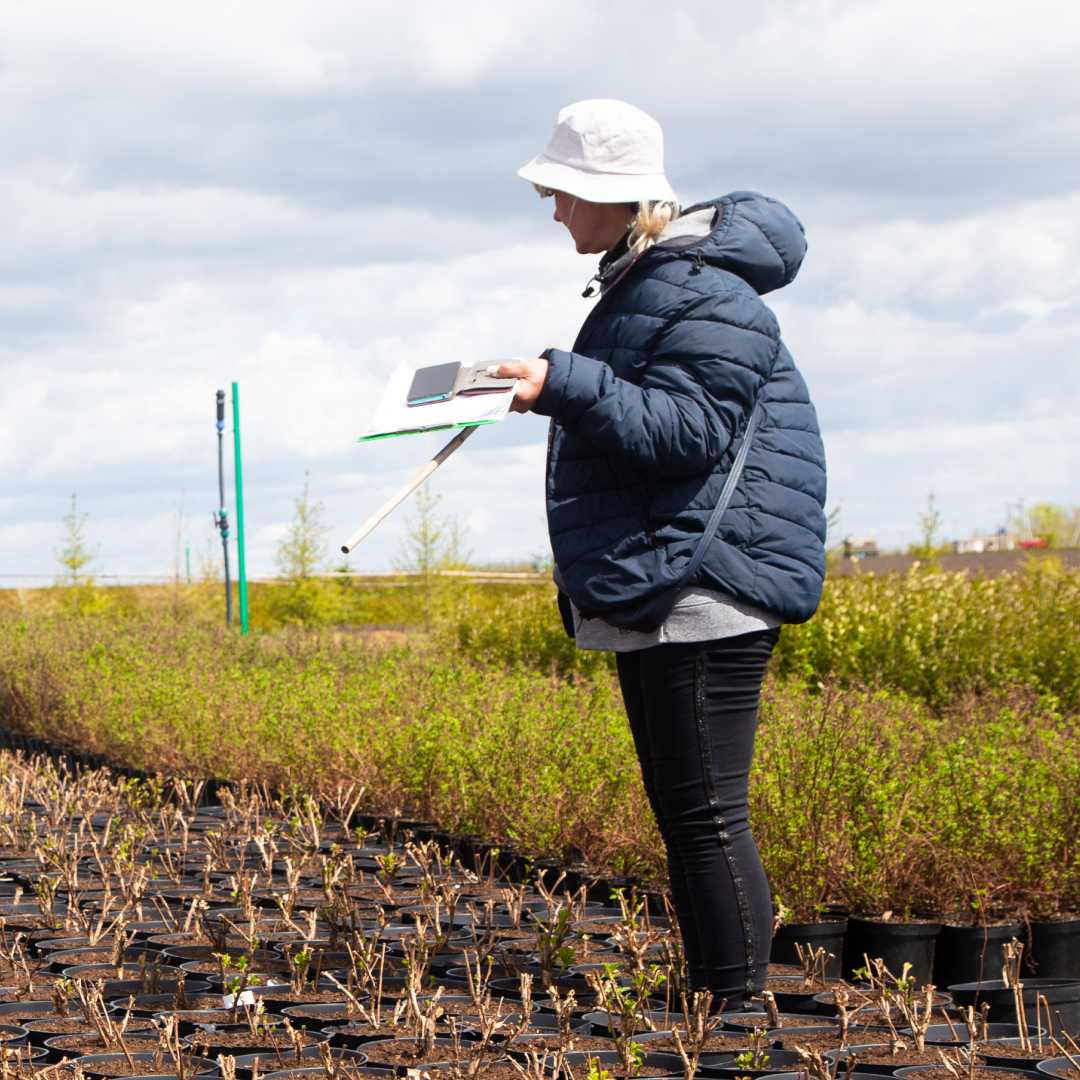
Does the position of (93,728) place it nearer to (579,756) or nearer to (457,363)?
(579,756)

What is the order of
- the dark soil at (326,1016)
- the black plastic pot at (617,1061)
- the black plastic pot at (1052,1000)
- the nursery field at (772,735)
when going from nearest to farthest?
the black plastic pot at (617,1061) → the dark soil at (326,1016) → the black plastic pot at (1052,1000) → the nursery field at (772,735)

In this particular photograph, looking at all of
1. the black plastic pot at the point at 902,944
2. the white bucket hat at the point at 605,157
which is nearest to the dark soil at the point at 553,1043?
the black plastic pot at the point at 902,944

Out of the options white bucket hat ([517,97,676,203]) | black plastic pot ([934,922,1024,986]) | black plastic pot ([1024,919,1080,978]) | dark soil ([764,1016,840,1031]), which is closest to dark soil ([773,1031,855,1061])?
dark soil ([764,1016,840,1031])

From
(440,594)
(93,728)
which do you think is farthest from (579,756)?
(440,594)

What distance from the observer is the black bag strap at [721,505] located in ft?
7.07

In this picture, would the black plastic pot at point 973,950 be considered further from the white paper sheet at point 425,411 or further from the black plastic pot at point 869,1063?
the white paper sheet at point 425,411

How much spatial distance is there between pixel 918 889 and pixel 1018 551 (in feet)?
87.6

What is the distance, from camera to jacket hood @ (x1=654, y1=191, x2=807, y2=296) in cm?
229

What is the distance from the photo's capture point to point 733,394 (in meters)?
2.19

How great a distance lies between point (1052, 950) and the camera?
3.11 m

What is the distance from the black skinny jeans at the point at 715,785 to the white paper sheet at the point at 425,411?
1.72ft

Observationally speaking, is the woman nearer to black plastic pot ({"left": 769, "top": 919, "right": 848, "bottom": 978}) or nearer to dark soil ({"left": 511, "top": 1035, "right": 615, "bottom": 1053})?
dark soil ({"left": 511, "top": 1035, "right": 615, "bottom": 1053})

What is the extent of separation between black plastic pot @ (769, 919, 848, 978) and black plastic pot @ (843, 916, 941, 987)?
0.06 meters

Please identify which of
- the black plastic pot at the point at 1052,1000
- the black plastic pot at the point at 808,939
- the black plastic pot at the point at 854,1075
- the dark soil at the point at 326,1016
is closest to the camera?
the black plastic pot at the point at 854,1075
